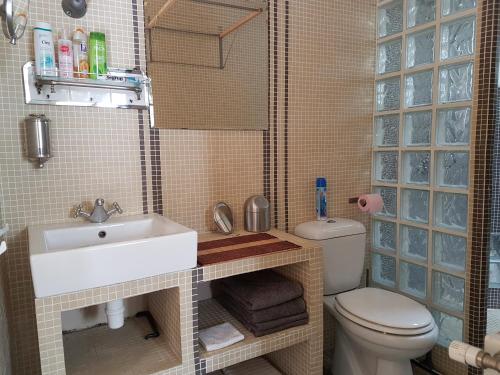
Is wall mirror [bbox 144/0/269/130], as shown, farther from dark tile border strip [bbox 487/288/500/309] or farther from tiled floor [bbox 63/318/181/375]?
dark tile border strip [bbox 487/288/500/309]

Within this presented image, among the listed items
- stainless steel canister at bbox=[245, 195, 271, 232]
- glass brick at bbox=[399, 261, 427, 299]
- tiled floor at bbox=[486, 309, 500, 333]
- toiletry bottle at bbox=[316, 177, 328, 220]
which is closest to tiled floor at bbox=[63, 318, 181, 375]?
stainless steel canister at bbox=[245, 195, 271, 232]

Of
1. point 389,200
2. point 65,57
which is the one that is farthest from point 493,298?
point 65,57

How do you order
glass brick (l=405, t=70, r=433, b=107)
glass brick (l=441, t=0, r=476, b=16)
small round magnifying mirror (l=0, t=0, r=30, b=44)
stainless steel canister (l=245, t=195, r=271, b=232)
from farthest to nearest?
glass brick (l=405, t=70, r=433, b=107) < stainless steel canister (l=245, t=195, r=271, b=232) < glass brick (l=441, t=0, r=476, b=16) < small round magnifying mirror (l=0, t=0, r=30, b=44)

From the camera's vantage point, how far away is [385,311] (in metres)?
1.48

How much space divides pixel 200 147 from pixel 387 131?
112cm

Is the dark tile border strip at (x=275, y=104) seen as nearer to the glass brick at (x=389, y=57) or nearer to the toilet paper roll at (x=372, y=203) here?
the toilet paper roll at (x=372, y=203)

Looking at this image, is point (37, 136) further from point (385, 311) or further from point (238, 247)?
point (385, 311)

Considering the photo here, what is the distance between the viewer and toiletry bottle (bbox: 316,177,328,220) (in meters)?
1.89

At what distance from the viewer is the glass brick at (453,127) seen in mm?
1652

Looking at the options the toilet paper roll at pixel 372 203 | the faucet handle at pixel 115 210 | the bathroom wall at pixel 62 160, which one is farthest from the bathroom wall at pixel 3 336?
the toilet paper roll at pixel 372 203

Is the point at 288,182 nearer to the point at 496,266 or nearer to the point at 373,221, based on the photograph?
the point at 373,221

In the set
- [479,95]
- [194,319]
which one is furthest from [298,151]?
[194,319]

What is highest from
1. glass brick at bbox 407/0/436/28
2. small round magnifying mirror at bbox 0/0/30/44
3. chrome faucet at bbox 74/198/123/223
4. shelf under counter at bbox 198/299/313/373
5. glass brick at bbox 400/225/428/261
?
glass brick at bbox 407/0/436/28

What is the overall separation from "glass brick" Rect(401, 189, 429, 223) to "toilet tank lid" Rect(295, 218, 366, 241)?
0.29m
